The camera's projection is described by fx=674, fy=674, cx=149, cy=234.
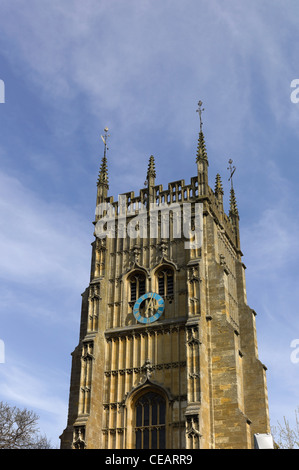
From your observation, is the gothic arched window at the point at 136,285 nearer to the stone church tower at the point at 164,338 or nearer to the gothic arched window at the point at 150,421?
the stone church tower at the point at 164,338

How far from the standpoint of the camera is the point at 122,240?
38.4 metres

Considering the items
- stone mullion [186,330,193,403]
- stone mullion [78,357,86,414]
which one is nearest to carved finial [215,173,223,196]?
stone mullion [186,330,193,403]

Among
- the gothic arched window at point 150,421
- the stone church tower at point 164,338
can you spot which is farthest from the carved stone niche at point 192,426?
the gothic arched window at point 150,421

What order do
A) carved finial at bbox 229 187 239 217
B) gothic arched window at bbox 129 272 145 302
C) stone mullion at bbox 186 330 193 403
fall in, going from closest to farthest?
1. stone mullion at bbox 186 330 193 403
2. gothic arched window at bbox 129 272 145 302
3. carved finial at bbox 229 187 239 217

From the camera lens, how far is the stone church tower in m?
31.8

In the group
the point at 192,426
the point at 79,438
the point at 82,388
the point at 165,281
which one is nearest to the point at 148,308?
the point at 165,281

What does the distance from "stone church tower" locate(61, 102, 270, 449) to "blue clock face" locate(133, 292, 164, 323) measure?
5 cm

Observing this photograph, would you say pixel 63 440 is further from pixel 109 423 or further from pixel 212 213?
pixel 212 213

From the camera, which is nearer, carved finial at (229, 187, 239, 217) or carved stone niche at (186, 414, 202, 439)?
carved stone niche at (186, 414, 202, 439)

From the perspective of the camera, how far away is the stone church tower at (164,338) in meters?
31.8

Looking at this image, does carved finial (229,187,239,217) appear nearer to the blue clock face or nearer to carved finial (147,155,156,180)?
carved finial (147,155,156,180)

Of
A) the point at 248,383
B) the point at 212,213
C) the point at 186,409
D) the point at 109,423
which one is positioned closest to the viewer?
the point at 186,409
